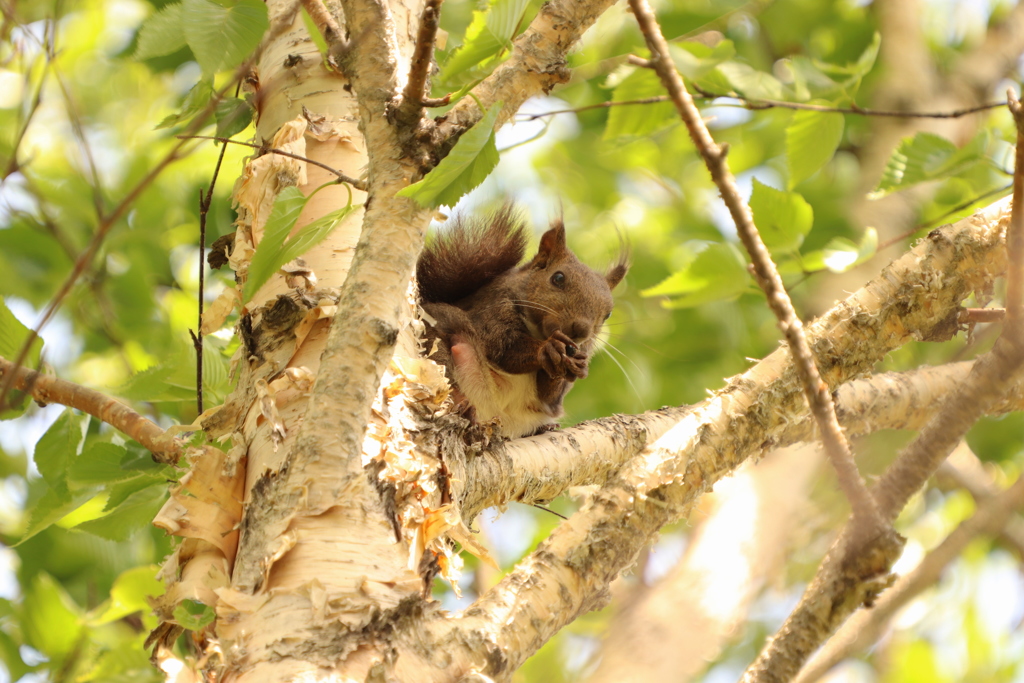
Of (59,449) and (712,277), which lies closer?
(59,449)

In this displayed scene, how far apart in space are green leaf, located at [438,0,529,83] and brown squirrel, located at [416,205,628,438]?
1.08 meters

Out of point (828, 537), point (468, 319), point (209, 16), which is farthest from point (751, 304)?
point (209, 16)

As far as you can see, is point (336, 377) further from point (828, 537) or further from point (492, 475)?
point (828, 537)

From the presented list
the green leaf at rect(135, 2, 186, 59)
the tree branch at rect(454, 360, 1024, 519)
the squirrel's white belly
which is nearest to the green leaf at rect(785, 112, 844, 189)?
the tree branch at rect(454, 360, 1024, 519)

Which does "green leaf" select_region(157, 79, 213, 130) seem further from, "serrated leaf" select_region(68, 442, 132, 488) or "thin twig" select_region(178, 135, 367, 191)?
"serrated leaf" select_region(68, 442, 132, 488)

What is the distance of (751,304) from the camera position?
3.74 meters

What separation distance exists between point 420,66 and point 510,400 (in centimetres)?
152

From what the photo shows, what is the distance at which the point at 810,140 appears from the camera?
6.96 feet

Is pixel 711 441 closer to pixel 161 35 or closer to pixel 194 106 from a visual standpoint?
pixel 161 35

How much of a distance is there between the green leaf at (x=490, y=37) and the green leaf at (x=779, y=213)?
80 cm

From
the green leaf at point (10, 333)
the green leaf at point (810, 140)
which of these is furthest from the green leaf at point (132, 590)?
the green leaf at point (810, 140)

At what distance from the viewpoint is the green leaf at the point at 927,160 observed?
6.47ft

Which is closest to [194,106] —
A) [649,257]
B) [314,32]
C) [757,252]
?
[314,32]

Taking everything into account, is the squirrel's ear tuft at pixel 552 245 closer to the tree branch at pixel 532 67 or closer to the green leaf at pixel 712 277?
the green leaf at pixel 712 277
